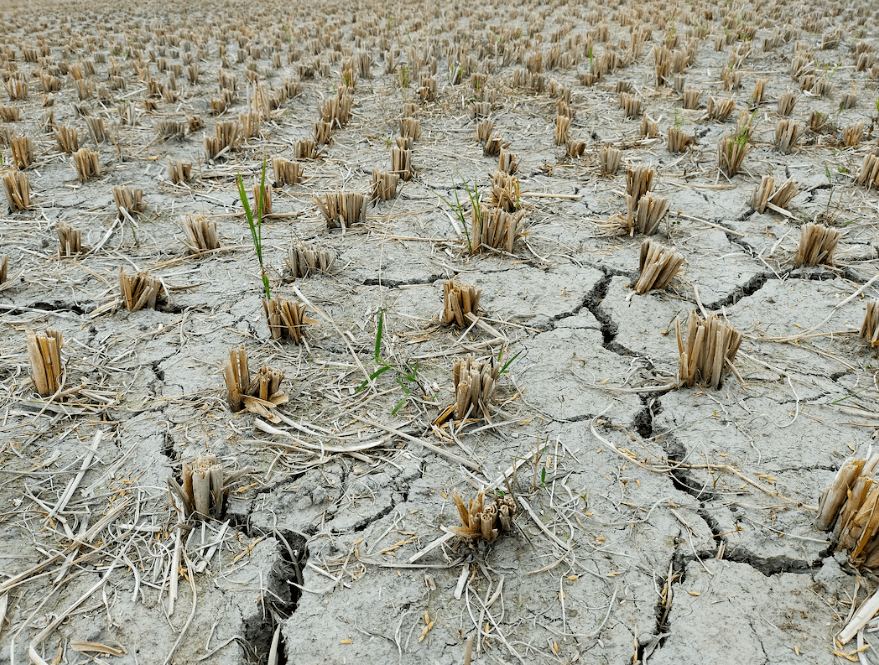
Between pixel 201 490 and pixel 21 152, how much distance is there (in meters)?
3.63

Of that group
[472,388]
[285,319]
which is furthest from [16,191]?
[472,388]

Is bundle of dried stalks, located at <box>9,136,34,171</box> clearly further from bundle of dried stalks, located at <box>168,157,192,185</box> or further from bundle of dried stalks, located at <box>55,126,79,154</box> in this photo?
bundle of dried stalks, located at <box>168,157,192,185</box>

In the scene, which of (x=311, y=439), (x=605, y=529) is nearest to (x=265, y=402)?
(x=311, y=439)

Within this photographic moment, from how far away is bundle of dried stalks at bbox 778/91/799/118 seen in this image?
4.74m

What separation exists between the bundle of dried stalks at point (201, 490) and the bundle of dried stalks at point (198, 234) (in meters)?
1.71

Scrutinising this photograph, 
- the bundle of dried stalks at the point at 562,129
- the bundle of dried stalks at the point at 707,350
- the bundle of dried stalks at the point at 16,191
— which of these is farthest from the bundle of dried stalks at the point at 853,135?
the bundle of dried stalks at the point at 16,191

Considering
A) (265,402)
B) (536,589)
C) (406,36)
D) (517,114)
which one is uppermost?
(406,36)

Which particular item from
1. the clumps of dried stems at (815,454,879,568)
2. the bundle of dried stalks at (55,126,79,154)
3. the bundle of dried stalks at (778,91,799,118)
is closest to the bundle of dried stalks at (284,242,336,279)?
the clumps of dried stems at (815,454,879,568)

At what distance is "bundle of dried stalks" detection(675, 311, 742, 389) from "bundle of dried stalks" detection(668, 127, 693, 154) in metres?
2.36

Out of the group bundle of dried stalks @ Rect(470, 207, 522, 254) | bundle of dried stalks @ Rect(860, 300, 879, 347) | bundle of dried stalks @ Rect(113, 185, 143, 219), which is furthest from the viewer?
bundle of dried stalks @ Rect(113, 185, 143, 219)

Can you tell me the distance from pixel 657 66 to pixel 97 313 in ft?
17.5

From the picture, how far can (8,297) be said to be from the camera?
113 inches

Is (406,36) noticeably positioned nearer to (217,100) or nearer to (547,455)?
(217,100)

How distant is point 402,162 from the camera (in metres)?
4.02
